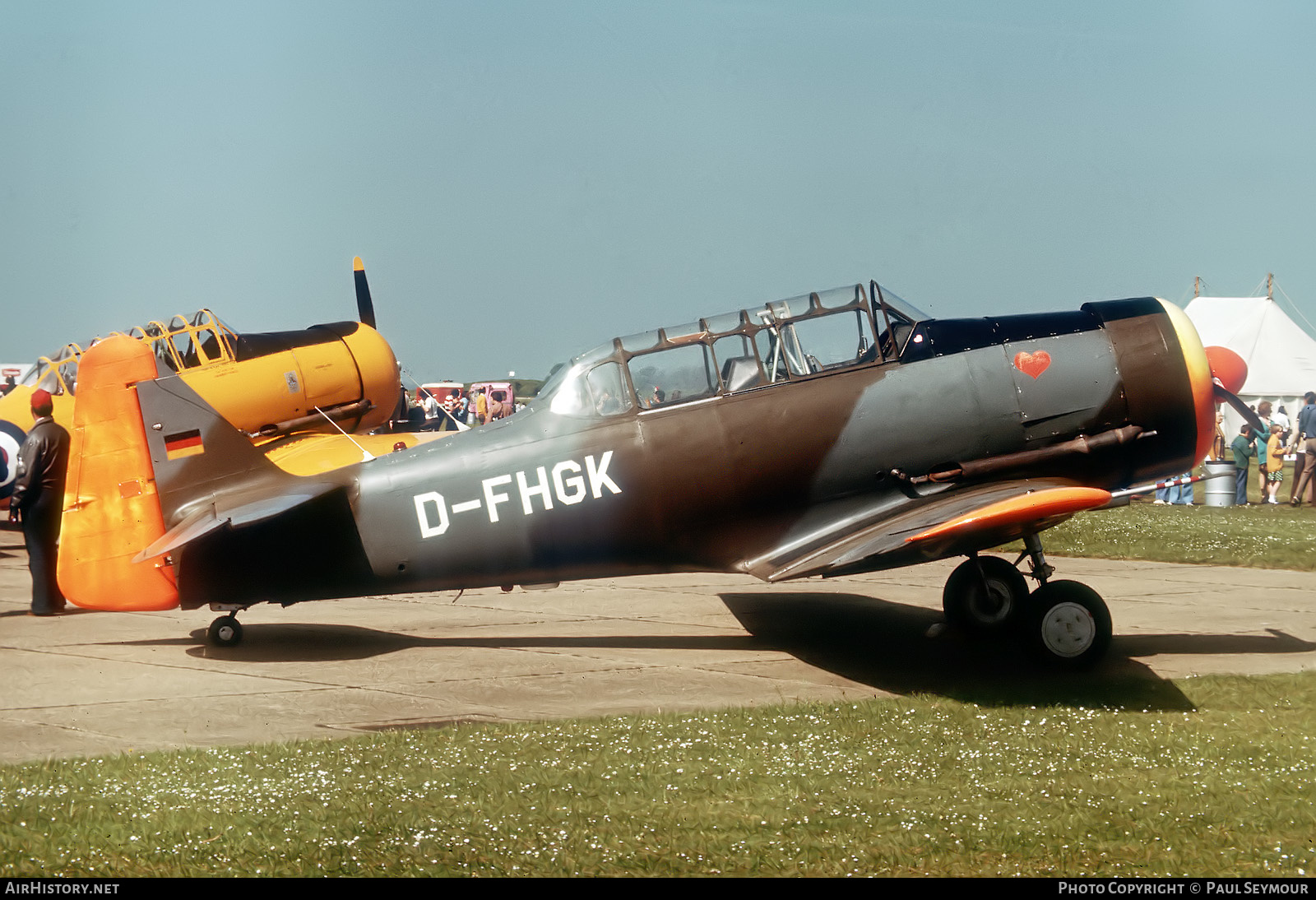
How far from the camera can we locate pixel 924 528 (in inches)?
273

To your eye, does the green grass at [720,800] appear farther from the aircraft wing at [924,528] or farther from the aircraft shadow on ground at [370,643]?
the aircraft shadow on ground at [370,643]

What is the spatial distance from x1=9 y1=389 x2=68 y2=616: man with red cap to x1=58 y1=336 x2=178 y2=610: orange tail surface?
6.74 feet

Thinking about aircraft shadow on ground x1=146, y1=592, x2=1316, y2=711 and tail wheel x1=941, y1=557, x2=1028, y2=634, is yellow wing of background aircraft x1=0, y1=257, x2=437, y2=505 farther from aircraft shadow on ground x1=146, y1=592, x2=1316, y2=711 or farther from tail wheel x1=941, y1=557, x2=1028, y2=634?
tail wheel x1=941, y1=557, x2=1028, y2=634

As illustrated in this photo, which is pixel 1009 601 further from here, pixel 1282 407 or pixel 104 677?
pixel 1282 407

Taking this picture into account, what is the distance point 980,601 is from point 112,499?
6.14 m

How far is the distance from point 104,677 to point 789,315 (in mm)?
5111

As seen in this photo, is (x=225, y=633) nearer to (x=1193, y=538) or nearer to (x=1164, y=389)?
(x=1164, y=389)

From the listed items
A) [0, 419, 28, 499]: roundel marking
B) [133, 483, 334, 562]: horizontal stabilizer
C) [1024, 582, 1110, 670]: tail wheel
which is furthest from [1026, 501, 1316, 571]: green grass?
[0, 419, 28, 499]: roundel marking

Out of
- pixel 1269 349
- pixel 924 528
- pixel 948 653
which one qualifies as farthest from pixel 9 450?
pixel 1269 349

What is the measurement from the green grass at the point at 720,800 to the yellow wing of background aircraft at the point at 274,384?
23.1ft

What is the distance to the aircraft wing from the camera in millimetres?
6605

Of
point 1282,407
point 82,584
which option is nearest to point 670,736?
point 82,584

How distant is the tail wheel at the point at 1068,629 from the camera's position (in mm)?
7348

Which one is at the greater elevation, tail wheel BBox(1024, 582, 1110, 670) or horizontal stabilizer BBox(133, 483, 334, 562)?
horizontal stabilizer BBox(133, 483, 334, 562)
